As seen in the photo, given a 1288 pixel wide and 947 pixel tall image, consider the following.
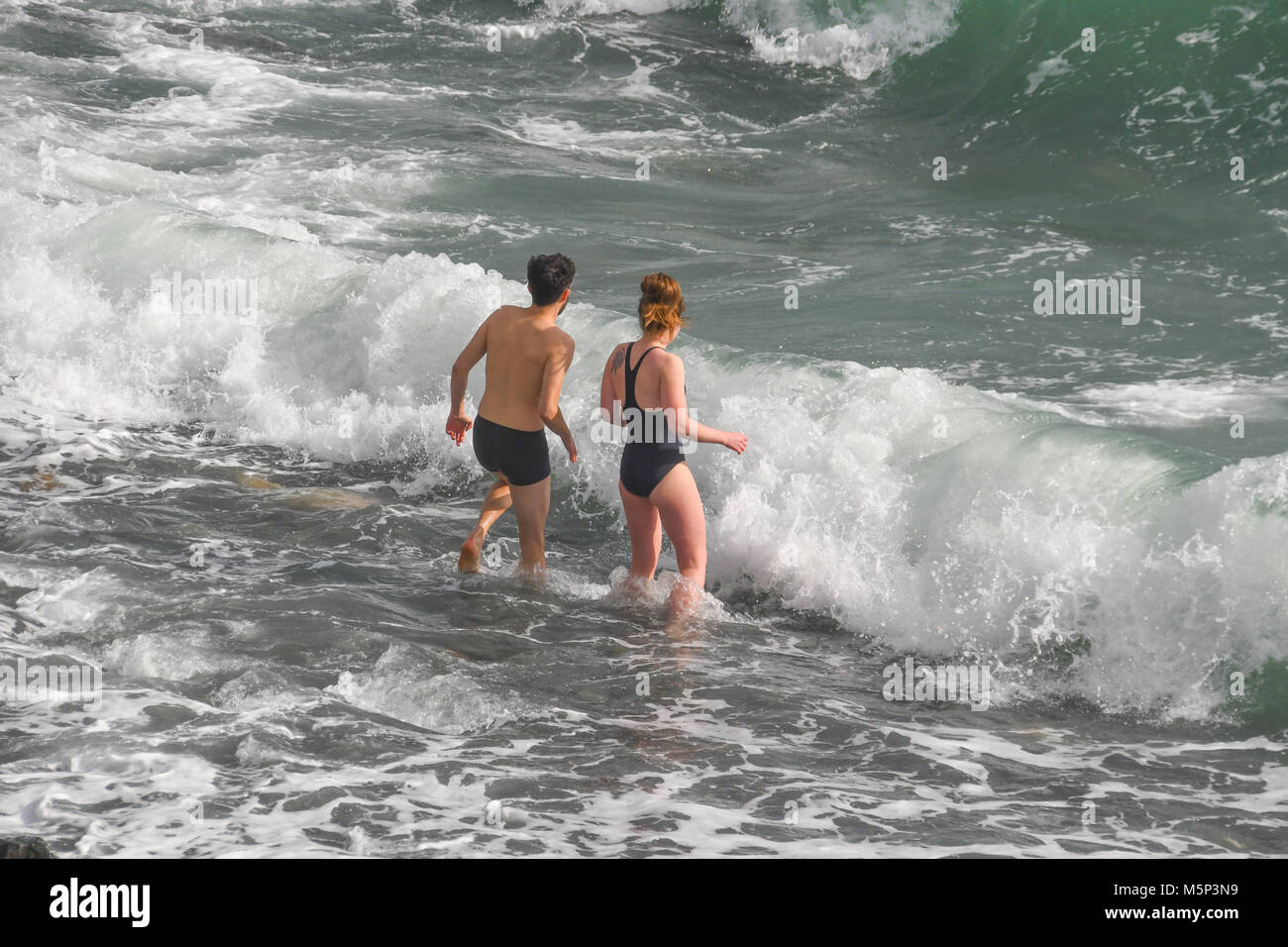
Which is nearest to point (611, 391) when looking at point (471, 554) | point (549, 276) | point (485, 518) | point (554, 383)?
point (554, 383)

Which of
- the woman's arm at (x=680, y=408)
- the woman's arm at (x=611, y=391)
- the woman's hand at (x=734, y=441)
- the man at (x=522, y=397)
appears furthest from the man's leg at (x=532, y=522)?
the woman's hand at (x=734, y=441)

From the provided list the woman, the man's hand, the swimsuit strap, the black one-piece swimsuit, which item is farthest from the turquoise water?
the swimsuit strap

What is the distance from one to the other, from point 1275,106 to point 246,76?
1478cm

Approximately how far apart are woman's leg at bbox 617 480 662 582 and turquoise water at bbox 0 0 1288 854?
28cm

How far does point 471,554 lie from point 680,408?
1657 mm

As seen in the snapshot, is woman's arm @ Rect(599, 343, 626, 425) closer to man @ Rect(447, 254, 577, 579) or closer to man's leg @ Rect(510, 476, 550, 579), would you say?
man @ Rect(447, 254, 577, 579)

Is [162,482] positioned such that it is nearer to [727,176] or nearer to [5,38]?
[727,176]

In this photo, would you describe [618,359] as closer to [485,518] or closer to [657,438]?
[657,438]

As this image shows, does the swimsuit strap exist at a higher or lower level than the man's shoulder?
lower

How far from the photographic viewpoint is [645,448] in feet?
22.4

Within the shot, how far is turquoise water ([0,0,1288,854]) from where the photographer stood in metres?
5.36

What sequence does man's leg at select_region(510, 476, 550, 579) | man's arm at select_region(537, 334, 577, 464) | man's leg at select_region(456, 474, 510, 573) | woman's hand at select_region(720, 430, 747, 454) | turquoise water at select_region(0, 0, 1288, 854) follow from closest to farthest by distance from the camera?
turquoise water at select_region(0, 0, 1288, 854) < woman's hand at select_region(720, 430, 747, 454) < man's arm at select_region(537, 334, 577, 464) < man's leg at select_region(510, 476, 550, 579) < man's leg at select_region(456, 474, 510, 573)

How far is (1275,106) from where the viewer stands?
619 inches

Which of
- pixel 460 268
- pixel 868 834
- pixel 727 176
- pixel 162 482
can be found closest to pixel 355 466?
pixel 162 482
